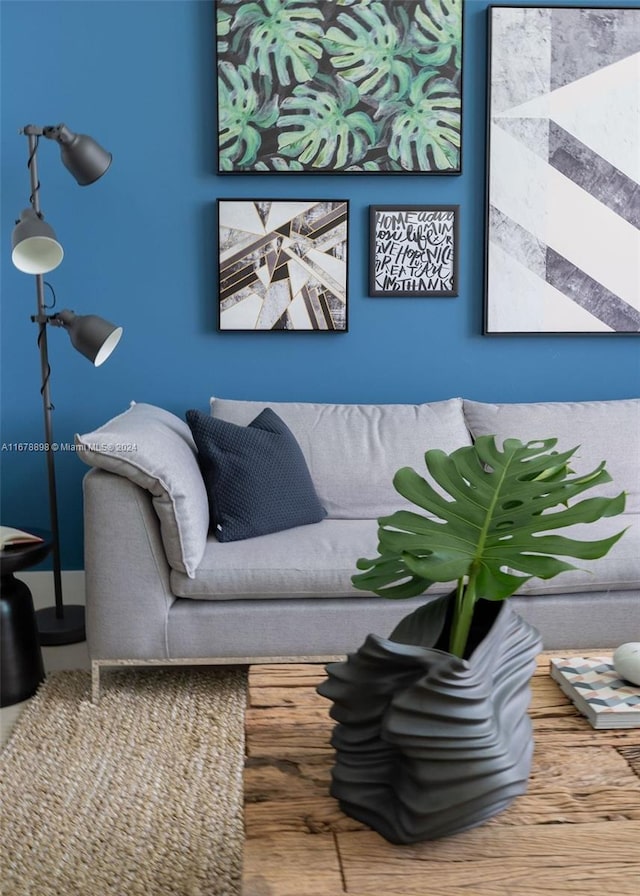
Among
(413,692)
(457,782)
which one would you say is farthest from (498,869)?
(413,692)

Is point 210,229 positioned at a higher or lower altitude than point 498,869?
higher

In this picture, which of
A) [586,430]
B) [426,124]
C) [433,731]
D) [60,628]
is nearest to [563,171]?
[426,124]

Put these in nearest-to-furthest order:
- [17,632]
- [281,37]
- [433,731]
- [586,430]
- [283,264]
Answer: [433,731], [17,632], [586,430], [281,37], [283,264]

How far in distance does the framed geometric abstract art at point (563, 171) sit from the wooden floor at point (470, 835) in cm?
227

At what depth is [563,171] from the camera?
3.35 m

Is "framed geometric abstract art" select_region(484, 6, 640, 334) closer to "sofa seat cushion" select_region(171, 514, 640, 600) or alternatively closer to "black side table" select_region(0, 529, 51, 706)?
"sofa seat cushion" select_region(171, 514, 640, 600)

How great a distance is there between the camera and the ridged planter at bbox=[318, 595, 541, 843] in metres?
1.07

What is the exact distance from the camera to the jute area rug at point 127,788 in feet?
5.58

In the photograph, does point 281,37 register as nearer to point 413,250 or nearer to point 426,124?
point 426,124

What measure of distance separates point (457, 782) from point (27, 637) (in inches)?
71.8

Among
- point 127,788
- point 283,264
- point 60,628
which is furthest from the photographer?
point 283,264

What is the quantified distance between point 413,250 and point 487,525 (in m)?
2.30

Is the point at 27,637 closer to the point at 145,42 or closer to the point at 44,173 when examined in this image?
the point at 44,173

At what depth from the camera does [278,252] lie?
331 cm
